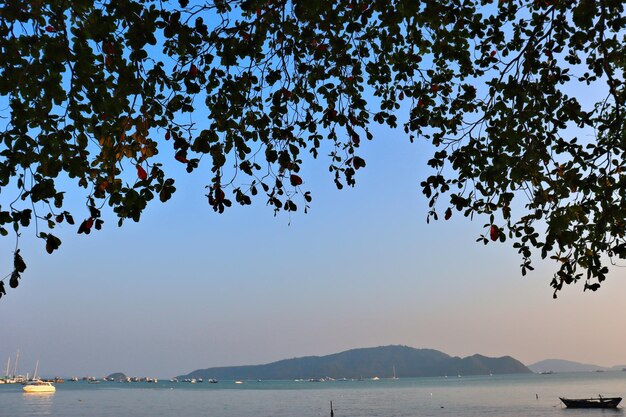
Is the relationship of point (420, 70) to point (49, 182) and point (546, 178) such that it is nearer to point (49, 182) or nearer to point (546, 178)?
point (546, 178)

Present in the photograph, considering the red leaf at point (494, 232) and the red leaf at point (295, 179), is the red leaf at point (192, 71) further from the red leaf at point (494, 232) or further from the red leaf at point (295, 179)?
the red leaf at point (494, 232)

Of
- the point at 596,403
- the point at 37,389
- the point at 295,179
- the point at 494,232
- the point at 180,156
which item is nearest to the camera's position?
the point at 180,156

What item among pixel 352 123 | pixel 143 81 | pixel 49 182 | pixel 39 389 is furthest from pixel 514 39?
pixel 39 389

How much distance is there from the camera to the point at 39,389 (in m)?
158

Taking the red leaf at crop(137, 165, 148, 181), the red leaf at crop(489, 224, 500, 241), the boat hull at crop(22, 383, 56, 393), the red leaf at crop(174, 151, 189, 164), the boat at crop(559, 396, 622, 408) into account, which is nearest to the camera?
the red leaf at crop(137, 165, 148, 181)

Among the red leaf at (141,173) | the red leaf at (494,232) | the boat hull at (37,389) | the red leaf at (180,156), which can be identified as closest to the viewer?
the red leaf at (141,173)

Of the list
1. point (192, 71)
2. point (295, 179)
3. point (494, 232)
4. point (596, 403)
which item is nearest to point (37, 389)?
point (596, 403)

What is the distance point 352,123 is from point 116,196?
3.12 meters

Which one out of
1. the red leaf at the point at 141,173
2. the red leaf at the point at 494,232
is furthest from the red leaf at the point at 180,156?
the red leaf at the point at 494,232

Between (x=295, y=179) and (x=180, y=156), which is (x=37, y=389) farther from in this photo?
(x=180, y=156)

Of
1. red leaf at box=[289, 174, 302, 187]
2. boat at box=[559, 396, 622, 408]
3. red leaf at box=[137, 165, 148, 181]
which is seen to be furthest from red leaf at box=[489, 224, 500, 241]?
boat at box=[559, 396, 622, 408]

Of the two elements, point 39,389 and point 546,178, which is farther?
point 39,389

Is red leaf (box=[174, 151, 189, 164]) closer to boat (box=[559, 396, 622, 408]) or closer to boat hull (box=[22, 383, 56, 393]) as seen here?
boat (box=[559, 396, 622, 408])

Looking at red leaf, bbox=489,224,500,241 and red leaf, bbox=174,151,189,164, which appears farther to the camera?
red leaf, bbox=489,224,500,241
